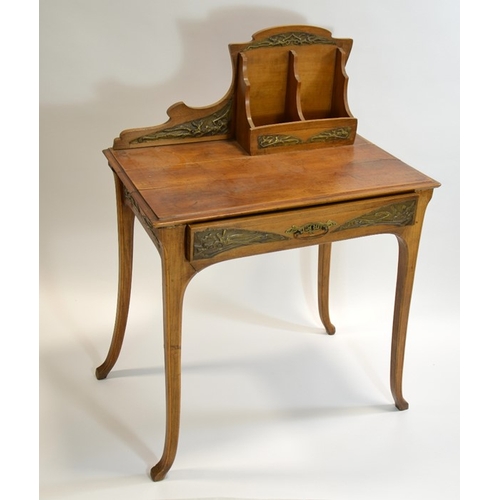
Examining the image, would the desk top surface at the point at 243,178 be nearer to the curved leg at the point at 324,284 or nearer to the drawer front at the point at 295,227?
the drawer front at the point at 295,227

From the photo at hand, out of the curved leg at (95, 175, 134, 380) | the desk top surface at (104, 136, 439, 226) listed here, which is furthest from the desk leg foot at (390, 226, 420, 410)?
the curved leg at (95, 175, 134, 380)

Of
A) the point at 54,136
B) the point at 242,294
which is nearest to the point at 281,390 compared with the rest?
the point at 242,294

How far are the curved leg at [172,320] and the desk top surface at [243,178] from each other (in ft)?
0.23

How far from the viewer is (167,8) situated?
260cm

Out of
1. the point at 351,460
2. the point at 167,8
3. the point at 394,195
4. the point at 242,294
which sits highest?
the point at 167,8

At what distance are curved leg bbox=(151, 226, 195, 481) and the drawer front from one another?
0.04 metres

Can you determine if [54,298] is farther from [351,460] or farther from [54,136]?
[351,460]

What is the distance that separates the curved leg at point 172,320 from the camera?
207 cm

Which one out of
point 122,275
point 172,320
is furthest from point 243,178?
point 122,275

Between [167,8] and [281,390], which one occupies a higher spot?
[167,8]

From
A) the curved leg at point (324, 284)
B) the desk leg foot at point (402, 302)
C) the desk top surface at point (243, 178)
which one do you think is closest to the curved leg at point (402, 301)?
the desk leg foot at point (402, 302)

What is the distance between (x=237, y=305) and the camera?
310cm

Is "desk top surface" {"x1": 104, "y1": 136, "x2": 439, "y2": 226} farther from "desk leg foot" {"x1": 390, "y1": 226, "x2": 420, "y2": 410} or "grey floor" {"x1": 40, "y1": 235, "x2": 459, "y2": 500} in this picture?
"grey floor" {"x1": 40, "y1": 235, "x2": 459, "y2": 500}

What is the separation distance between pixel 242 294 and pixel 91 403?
0.75 m
